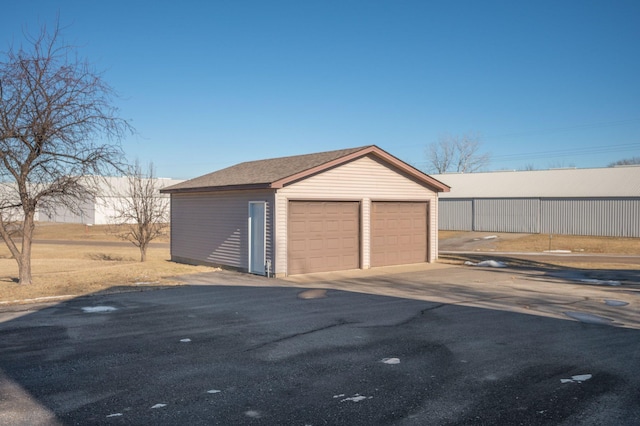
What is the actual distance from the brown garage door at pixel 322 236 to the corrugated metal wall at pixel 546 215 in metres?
24.9

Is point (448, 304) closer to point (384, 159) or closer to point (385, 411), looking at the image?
point (385, 411)

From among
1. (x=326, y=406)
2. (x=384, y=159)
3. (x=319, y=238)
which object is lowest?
(x=326, y=406)

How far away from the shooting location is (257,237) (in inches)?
730

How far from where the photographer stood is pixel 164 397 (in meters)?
6.43

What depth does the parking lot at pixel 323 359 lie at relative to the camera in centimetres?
599

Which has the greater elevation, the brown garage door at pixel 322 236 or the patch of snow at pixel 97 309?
the brown garage door at pixel 322 236

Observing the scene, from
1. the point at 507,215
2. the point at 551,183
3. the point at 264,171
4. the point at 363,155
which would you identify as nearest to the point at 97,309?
the point at 264,171

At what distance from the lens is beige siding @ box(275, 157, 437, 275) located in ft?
58.9

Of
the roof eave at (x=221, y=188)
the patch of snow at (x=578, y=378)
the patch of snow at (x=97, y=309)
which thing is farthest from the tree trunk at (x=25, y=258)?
the patch of snow at (x=578, y=378)

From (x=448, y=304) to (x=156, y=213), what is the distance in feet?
67.5

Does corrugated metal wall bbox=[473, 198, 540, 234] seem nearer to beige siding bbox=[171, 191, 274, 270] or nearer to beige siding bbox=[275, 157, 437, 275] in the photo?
beige siding bbox=[275, 157, 437, 275]

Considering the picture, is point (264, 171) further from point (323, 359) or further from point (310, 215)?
point (323, 359)

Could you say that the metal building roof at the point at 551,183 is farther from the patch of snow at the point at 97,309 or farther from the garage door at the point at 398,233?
the patch of snow at the point at 97,309

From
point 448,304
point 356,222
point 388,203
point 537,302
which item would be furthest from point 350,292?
point 388,203
